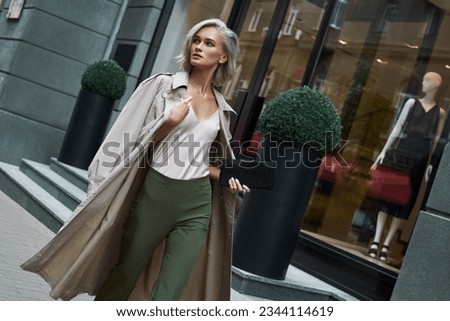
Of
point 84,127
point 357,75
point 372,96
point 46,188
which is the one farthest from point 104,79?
point 372,96

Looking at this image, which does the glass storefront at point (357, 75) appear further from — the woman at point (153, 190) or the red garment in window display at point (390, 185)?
the woman at point (153, 190)

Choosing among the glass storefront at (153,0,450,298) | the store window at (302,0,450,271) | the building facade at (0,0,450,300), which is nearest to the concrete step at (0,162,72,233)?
the building facade at (0,0,450,300)

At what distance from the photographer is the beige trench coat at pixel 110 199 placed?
145 inches

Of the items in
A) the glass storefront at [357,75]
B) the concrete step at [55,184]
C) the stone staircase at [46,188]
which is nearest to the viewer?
the glass storefront at [357,75]

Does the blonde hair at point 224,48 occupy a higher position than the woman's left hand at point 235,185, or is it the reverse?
the blonde hair at point 224,48

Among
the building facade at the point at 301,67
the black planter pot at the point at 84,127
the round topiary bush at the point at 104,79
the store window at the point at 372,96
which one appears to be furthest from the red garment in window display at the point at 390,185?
the black planter pot at the point at 84,127

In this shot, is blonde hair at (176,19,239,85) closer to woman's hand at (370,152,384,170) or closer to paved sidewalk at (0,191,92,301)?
paved sidewalk at (0,191,92,301)

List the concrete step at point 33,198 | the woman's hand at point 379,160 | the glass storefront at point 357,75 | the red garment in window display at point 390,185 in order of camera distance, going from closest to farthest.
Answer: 1. the red garment in window display at point 390,185
2. the glass storefront at point 357,75
3. the woman's hand at point 379,160
4. the concrete step at point 33,198

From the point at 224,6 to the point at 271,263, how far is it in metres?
5.98

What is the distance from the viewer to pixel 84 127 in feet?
35.2

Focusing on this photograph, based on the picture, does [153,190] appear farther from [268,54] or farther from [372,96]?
[268,54]

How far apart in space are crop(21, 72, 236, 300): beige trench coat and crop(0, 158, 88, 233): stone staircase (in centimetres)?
414

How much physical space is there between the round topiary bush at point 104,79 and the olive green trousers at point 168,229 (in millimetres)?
7085
